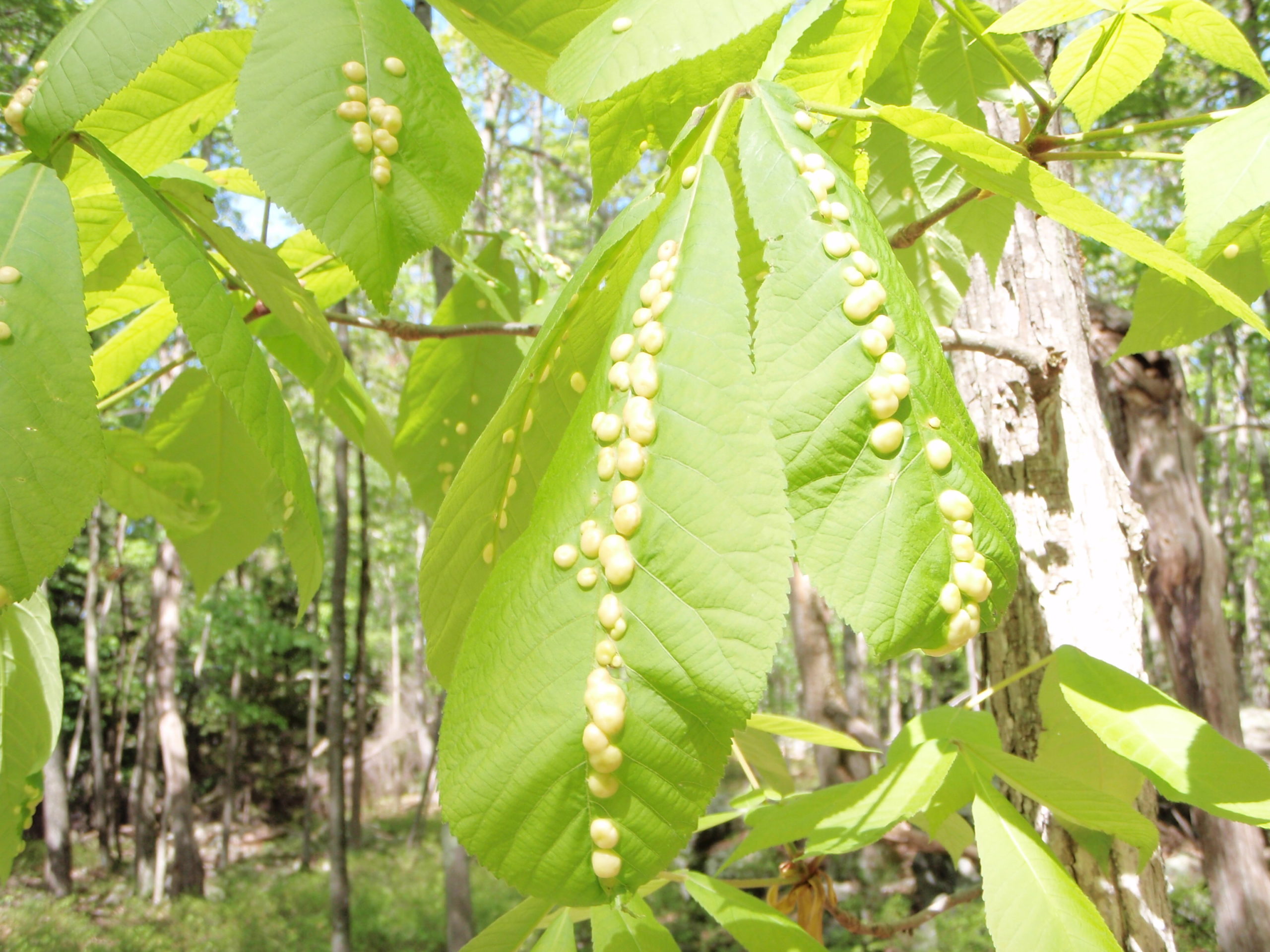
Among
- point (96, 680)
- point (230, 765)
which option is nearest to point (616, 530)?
point (96, 680)

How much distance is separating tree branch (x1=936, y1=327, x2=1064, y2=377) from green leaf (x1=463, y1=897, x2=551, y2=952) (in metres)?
0.85

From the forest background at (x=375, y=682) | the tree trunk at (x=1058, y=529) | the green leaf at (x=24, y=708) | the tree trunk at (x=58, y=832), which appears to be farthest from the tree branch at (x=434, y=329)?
the tree trunk at (x=58, y=832)

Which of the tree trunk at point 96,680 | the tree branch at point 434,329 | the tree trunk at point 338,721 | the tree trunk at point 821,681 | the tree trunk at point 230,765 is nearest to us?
the tree branch at point 434,329

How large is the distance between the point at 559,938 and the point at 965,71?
3.42ft

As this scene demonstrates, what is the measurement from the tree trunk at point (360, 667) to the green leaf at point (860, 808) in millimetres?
9650

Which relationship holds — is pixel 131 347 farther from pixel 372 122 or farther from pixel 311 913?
pixel 311 913

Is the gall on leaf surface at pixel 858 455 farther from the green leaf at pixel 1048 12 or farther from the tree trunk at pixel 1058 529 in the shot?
the tree trunk at pixel 1058 529

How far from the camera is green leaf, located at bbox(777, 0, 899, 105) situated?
0.72m

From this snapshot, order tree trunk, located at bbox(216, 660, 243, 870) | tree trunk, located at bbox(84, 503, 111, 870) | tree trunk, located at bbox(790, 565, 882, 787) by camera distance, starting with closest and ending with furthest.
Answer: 1. tree trunk, located at bbox(790, 565, 882, 787)
2. tree trunk, located at bbox(84, 503, 111, 870)
3. tree trunk, located at bbox(216, 660, 243, 870)

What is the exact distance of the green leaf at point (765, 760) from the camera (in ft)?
4.58

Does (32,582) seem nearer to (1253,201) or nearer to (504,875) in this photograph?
(504,875)

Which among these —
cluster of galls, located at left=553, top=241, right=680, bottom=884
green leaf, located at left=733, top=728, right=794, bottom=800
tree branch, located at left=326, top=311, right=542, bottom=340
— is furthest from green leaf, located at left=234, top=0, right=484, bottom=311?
green leaf, located at left=733, top=728, right=794, bottom=800

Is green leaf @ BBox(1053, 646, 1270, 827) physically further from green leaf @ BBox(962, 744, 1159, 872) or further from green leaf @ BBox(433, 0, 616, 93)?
green leaf @ BBox(433, 0, 616, 93)

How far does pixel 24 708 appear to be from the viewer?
0.94m
